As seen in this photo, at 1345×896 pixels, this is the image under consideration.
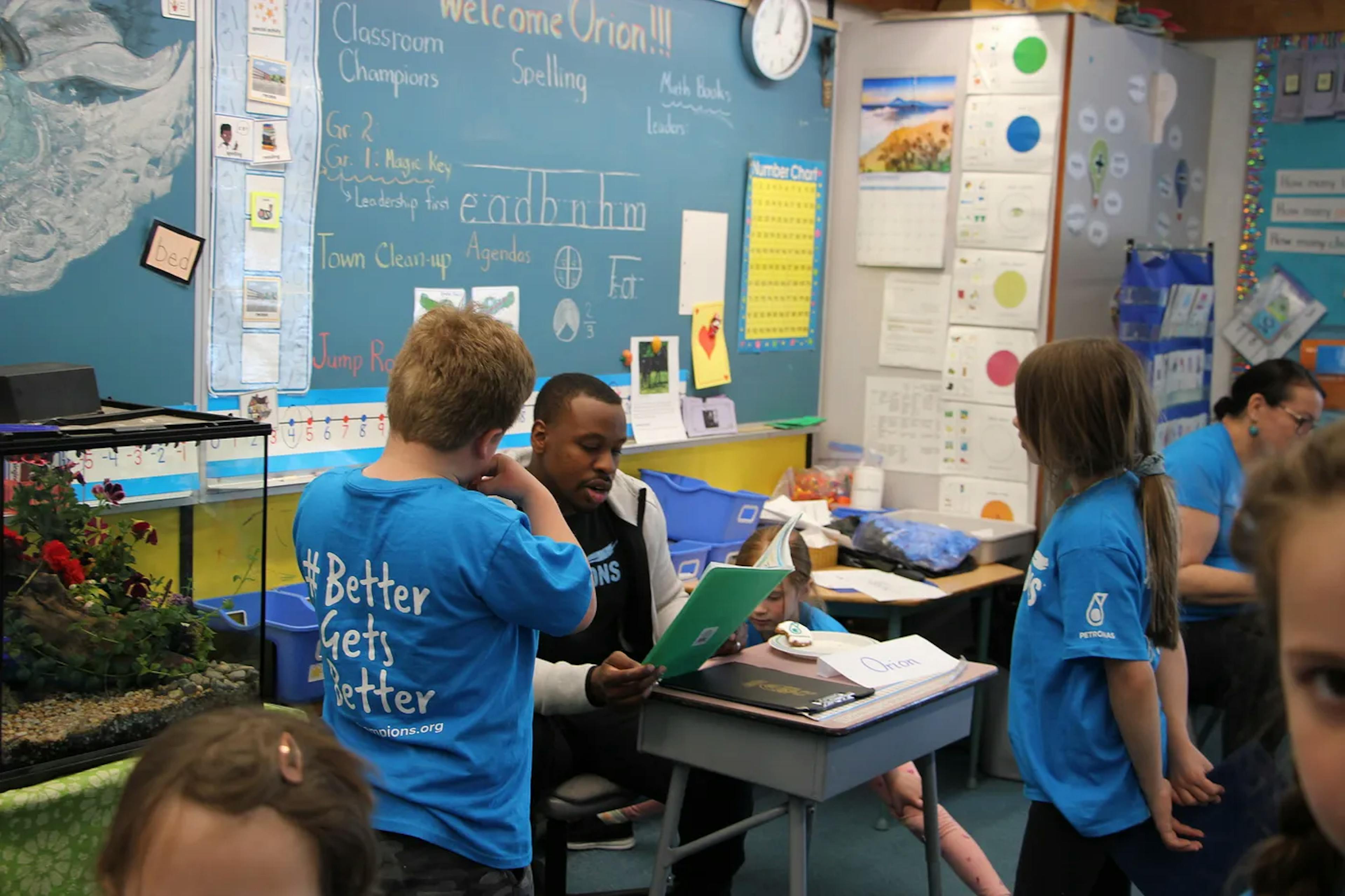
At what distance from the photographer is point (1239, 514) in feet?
2.37

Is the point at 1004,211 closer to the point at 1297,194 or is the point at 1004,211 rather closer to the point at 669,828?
the point at 1297,194

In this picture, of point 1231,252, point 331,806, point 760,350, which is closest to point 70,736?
point 331,806

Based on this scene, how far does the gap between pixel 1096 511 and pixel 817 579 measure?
70.5 inches

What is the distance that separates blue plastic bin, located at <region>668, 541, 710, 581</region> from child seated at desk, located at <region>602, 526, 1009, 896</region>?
0.57 m

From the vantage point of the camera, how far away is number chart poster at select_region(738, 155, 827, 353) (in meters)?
4.46

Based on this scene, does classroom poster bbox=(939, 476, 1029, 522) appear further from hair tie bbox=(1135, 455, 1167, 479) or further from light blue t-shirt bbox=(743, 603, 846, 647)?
hair tie bbox=(1135, 455, 1167, 479)

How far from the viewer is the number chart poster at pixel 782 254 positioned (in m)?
4.46

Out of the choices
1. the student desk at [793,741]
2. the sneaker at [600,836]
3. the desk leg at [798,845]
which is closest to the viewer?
the student desk at [793,741]

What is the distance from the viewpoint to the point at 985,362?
4.57 m

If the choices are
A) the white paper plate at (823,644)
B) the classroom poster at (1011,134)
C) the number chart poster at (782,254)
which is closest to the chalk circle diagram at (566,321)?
the number chart poster at (782,254)

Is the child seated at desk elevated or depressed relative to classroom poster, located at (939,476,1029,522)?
depressed

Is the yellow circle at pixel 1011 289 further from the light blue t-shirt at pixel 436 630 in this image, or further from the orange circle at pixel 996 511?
the light blue t-shirt at pixel 436 630

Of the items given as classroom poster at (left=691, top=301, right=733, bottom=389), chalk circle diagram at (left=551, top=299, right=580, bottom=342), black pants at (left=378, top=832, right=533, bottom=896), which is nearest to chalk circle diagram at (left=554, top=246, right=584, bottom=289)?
chalk circle diagram at (left=551, top=299, right=580, bottom=342)

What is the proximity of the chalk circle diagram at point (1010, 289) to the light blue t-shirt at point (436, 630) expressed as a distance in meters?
2.98
